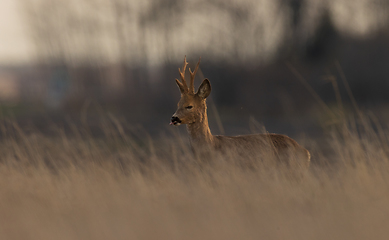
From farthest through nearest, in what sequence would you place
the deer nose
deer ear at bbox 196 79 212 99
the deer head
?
1. deer ear at bbox 196 79 212 99
2. the deer head
3. the deer nose

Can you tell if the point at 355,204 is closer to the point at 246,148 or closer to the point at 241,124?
the point at 246,148

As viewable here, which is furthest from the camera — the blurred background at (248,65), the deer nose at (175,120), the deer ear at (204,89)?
the blurred background at (248,65)

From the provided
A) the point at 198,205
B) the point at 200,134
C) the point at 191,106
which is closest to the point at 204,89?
the point at 191,106

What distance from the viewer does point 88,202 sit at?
11.2ft

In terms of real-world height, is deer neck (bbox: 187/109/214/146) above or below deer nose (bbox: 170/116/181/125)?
below

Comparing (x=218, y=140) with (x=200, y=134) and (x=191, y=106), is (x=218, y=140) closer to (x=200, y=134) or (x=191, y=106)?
(x=200, y=134)

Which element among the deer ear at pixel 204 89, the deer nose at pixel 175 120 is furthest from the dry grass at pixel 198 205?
Answer: the deer ear at pixel 204 89

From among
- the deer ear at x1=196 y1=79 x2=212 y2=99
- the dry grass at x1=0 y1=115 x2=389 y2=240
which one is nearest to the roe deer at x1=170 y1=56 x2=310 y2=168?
the deer ear at x1=196 y1=79 x2=212 y2=99

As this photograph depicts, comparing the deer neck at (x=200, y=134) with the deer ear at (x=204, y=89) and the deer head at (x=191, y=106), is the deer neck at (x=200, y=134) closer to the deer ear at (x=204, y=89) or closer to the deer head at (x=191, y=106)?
the deer head at (x=191, y=106)

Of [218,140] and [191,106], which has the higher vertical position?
[191,106]

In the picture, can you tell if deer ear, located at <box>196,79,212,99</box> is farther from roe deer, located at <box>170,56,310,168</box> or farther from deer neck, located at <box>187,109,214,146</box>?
deer neck, located at <box>187,109,214,146</box>

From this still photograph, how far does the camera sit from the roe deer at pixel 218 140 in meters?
5.26

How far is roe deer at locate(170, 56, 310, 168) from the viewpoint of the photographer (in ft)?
17.3

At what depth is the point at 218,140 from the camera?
541 centimetres
